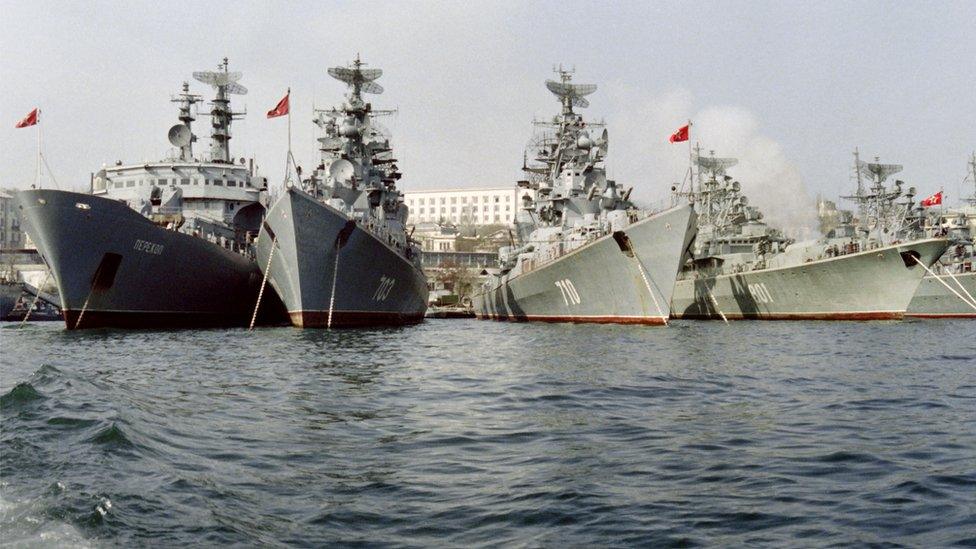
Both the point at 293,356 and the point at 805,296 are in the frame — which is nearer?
the point at 293,356

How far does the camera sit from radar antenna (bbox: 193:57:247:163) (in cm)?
4719

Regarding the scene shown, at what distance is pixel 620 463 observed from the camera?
7.34 meters

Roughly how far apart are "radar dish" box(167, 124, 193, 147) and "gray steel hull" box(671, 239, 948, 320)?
34218 mm

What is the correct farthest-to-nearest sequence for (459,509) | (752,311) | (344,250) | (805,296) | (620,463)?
(752,311)
(805,296)
(344,250)
(620,463)
(459,509)

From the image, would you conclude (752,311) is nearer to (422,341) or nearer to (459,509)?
(422,341)

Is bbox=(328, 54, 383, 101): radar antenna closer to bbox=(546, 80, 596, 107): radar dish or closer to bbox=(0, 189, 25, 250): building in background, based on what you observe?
bbox=(546, 80, 596, 107): radar dish

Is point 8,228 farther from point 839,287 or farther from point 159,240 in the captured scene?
point 839,287

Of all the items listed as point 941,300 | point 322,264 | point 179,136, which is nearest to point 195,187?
point 179,136

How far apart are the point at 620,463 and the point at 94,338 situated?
2297cm

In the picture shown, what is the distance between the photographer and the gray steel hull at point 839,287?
122 feet

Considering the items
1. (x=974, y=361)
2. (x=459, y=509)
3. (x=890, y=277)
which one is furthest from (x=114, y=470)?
(x=890, y=277)

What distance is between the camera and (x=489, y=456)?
771cm

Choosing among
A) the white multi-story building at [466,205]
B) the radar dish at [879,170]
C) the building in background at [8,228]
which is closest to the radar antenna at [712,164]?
the radar dish at [879,170]

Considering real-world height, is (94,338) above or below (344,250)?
below
